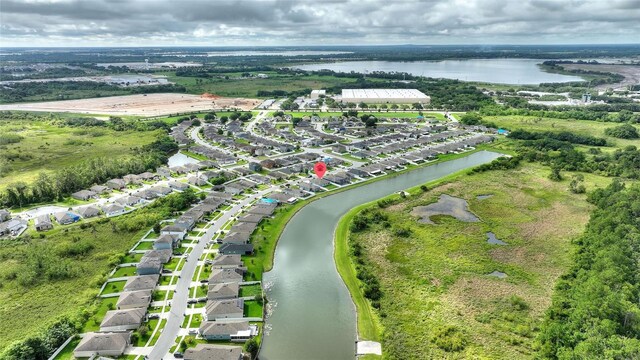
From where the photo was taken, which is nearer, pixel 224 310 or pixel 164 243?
pixel 224 310

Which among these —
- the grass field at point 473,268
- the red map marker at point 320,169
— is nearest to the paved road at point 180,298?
the grass field at point 473,268

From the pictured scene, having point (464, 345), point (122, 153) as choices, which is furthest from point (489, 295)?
point (122, 153)

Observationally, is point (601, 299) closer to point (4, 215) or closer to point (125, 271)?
point (125, 271)

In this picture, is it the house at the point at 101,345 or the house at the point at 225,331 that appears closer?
the house at the point at 101,345

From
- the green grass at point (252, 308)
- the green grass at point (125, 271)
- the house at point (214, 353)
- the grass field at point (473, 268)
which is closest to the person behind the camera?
the house at point (214, 353)

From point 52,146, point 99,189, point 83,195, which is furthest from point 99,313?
point 52,146

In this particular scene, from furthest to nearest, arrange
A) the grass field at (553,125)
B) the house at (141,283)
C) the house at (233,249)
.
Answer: the grass field at (553,125)
the house at (233,249)
the house at (141,283)

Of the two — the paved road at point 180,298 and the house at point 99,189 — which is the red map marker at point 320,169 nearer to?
the paved road at point 180,298

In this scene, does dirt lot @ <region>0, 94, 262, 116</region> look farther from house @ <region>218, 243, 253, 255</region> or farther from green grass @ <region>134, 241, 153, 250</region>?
house @ <region>218, 243, 253, 255</region>
